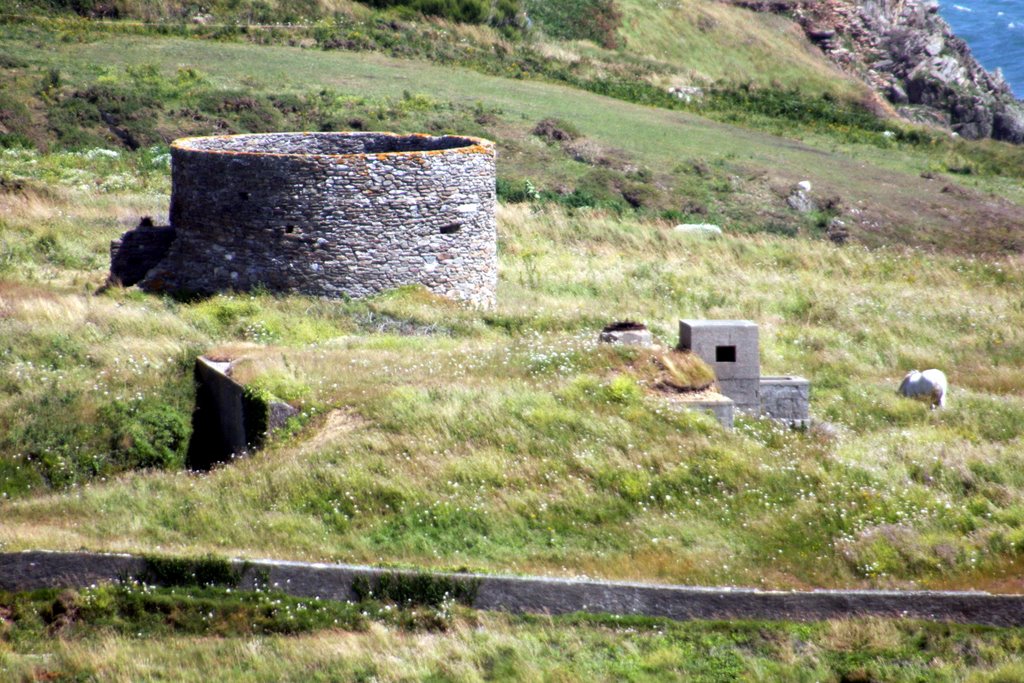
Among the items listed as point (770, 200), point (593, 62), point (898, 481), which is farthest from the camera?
point (593, 62)

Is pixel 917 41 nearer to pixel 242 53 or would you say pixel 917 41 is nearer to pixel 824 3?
pixel 824 3

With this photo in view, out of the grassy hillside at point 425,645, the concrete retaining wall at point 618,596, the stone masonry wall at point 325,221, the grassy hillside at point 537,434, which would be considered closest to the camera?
the grassy hillside at point 425,645

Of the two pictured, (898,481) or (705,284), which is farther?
(705,284)

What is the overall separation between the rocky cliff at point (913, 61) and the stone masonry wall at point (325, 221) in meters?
51.2

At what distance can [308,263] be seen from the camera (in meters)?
19.7

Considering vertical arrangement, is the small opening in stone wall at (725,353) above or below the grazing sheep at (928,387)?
above

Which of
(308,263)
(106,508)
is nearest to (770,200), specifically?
(308,263)

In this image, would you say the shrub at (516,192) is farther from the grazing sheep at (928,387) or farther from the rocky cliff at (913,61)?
the rocky cliff at (913,61)

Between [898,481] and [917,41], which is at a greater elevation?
[917,41]

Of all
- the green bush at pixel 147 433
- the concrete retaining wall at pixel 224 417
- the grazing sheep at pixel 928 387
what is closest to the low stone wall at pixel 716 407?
the grazing sheep at pixel 928 387

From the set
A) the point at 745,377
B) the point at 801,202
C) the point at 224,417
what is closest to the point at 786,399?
the point at 745,377

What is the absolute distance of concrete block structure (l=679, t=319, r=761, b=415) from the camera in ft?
52.8

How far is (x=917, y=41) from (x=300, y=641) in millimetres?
73887

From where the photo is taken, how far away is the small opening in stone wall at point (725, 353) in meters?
16.1
